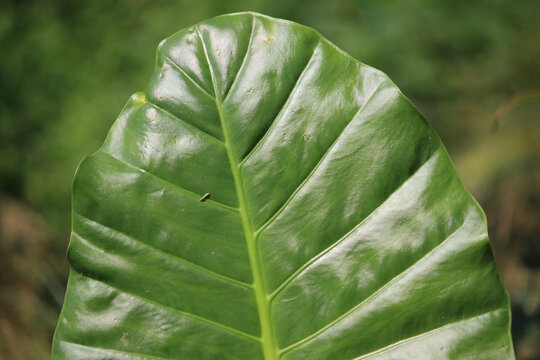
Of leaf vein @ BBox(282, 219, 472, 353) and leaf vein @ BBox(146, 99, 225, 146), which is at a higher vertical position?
leaf vein @ BBox(146, 99, 225, 146)

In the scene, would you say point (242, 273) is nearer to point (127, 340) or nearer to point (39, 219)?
point (127, 340)

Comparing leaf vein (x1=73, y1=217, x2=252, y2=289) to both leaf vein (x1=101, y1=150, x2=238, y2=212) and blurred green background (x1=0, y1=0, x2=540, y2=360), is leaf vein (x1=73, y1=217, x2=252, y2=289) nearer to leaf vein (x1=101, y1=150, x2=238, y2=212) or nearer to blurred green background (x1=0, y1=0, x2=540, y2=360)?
leaf vein (x1=101, y1=150, x2=238, y2=212)

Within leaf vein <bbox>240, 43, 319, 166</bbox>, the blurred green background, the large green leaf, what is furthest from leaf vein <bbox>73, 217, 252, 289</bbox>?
the blurred green background

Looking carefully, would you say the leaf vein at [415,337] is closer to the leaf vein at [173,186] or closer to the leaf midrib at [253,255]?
the leaf midrib at [253,255]

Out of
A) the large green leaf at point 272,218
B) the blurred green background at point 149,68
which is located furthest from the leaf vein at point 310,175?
the blurred green background at point 149,68

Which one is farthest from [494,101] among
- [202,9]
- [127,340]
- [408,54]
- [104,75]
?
[127,340]

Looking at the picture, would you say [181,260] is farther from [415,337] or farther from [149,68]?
[149,68]
